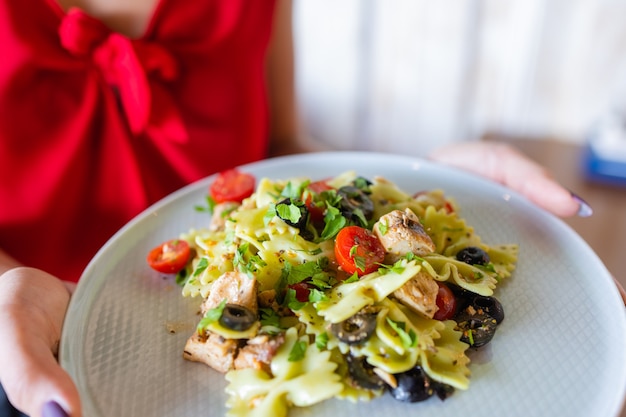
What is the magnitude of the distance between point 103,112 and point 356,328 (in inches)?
64.9

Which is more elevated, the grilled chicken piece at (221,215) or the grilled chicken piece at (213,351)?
the grilled chicken piece at (221,215)

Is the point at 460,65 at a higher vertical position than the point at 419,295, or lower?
higher

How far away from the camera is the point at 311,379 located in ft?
5.48

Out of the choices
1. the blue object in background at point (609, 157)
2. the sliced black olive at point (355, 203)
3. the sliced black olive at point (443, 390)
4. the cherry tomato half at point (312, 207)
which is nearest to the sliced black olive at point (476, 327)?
the sliced black olive at point (443, 390)

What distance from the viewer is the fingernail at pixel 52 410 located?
1472 mm

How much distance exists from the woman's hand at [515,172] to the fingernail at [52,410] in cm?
200

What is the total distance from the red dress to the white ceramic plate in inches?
16.5

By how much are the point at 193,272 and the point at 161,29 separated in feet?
4.00

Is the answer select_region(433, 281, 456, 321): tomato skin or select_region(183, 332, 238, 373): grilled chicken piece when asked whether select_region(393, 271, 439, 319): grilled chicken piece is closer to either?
select_region(433, 281, 456, 321): tomato skin

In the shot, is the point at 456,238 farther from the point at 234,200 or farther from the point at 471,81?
the point at 471,81

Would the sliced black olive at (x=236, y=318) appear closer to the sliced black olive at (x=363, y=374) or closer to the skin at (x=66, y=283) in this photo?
the sliced black olive at (x=363, y=374)

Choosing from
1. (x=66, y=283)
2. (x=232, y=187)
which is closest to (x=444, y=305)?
(x=232, y=187)

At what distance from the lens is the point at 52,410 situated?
1474mm

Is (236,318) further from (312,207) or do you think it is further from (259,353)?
(312,207)
